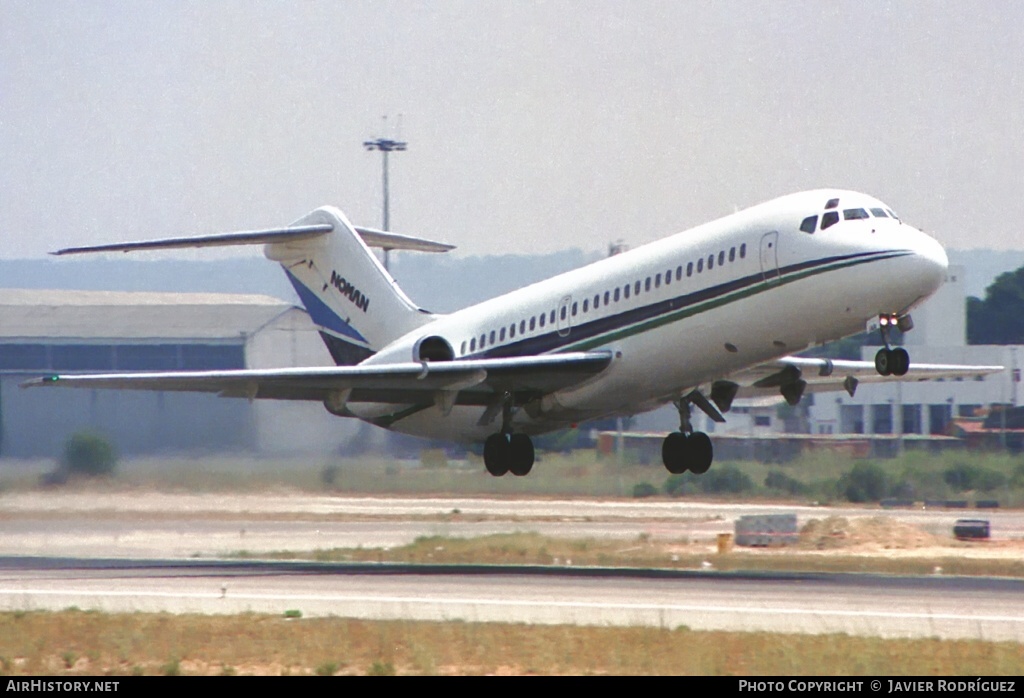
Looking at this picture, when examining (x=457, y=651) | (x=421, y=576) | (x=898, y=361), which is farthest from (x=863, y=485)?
(x=457, y=651)

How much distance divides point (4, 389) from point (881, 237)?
24082 millimetres

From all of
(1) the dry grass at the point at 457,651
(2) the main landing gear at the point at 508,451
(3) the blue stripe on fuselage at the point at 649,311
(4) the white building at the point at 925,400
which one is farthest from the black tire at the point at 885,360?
(4) the white building at the point at 925,400

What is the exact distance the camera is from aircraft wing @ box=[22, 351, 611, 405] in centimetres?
2822

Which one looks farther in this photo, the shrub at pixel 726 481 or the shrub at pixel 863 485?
the shrub at pixel 863 485

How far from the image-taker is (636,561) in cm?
3222

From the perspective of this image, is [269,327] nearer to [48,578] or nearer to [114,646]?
[48,578]

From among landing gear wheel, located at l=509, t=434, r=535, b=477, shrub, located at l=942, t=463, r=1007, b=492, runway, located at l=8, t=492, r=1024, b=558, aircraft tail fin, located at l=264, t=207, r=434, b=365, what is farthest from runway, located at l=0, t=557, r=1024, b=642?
shrub, located at l=942, t=463, r=1007, b=492

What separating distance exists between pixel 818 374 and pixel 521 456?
20.0ft

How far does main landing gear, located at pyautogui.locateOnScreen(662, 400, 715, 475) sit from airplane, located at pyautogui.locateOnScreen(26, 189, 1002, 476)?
0.03 m

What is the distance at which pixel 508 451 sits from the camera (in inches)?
1174

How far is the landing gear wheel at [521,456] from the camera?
2975 centimetres

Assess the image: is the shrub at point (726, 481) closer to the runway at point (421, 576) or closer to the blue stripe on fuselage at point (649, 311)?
the runway at point (421, 576)

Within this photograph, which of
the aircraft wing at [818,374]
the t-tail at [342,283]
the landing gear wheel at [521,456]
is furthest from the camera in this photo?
the t-tail at [342,283]

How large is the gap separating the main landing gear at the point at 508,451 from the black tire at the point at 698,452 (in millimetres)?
3062
